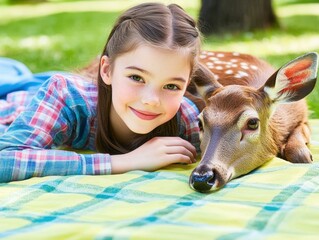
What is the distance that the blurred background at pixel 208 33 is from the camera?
8.94 metres

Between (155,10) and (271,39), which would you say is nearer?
(155,10)

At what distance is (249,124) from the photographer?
140 inches

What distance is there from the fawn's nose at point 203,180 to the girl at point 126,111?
1.72ft

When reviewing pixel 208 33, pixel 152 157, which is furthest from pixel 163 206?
pixel 208 33

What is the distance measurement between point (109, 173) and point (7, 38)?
8.59 metres

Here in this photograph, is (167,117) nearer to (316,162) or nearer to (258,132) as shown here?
(258,132)

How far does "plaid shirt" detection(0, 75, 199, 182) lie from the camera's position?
3.71 m

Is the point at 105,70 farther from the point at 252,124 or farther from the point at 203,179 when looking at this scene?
the point at 203,179

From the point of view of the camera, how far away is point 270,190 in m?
3.32

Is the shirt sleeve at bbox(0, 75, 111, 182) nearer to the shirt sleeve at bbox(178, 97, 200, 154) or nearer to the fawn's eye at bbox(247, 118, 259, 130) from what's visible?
the shirt sleeve at bbox(178, 97, 200, 154)

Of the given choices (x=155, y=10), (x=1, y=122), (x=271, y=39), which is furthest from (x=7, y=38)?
(x=155, y=10)

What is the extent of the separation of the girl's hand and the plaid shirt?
7 cm

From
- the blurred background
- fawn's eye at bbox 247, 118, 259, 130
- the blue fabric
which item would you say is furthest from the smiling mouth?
the blurred background

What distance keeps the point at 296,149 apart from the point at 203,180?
94 cm
